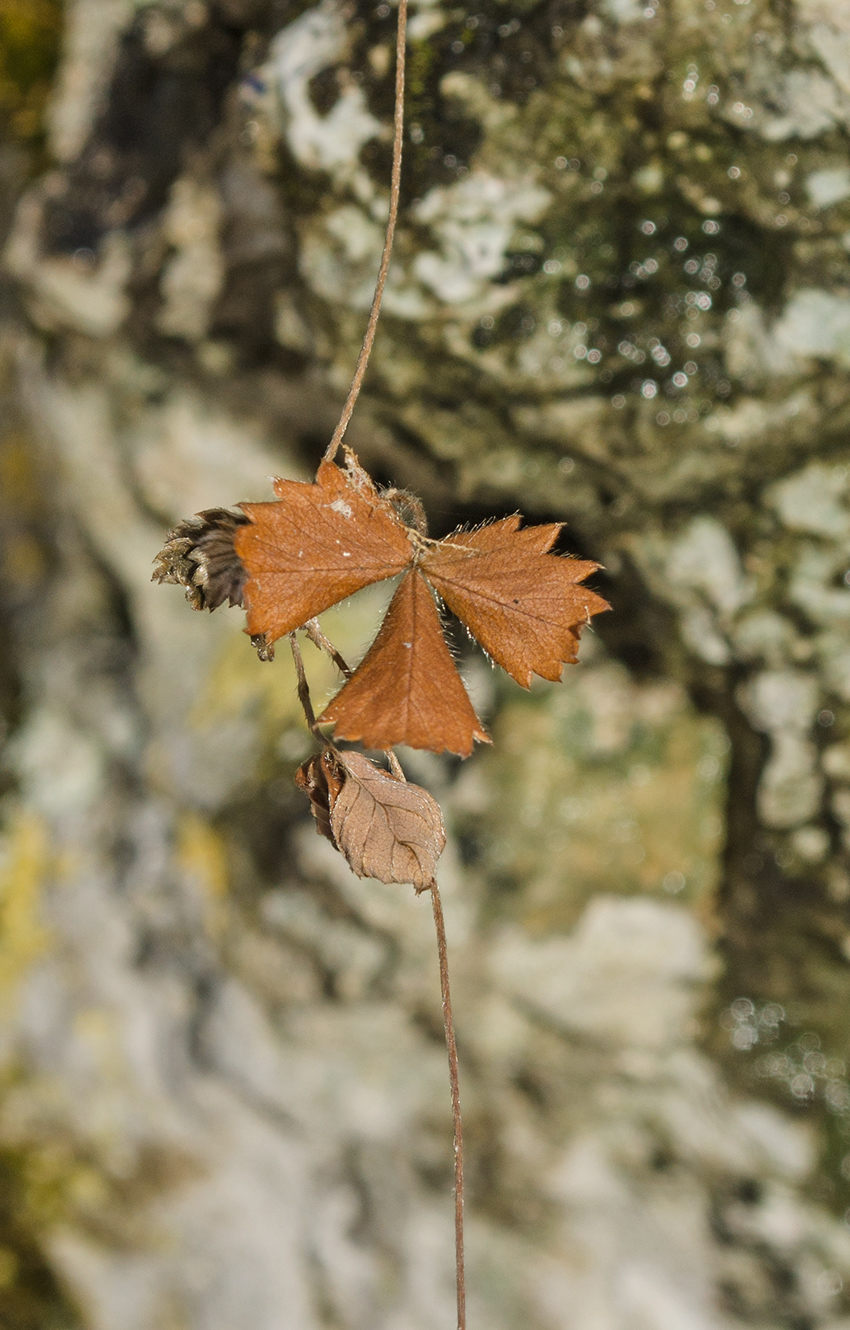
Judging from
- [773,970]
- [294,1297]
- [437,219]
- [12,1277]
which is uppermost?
[437,219]

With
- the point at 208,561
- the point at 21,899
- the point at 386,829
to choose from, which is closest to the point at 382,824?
the point at 386,829

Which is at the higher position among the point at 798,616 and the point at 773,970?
the point at 798,616

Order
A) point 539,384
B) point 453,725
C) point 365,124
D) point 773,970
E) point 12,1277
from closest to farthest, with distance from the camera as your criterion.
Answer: point 453,725, point 365,124, point 539,384, point 773,970, point 12,1277

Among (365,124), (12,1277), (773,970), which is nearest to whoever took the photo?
(365,124)

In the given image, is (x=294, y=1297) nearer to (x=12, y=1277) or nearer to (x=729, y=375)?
(x=12, y=1277)

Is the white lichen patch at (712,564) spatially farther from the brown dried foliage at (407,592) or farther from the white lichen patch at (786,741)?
the brown dried foliage at (407,592)

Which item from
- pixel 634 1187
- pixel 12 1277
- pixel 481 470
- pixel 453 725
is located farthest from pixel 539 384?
pixel 12 1277

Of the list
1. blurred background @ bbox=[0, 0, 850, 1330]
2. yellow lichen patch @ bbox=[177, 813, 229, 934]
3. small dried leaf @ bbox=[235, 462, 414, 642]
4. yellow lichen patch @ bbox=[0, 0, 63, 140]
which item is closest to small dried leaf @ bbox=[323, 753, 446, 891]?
small dried leaf @ bbox=[235, 462, 414, 642]

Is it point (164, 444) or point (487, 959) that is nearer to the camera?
point (487, 959)
